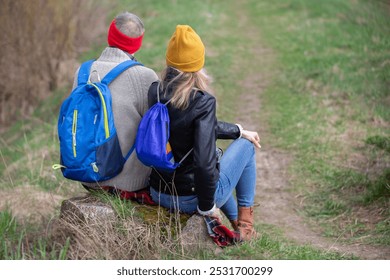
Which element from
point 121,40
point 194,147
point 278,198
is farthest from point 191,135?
point 278,198

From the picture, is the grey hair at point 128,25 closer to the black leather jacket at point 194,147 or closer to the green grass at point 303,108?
the black leather jacket at point 194,147

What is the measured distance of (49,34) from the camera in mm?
11430

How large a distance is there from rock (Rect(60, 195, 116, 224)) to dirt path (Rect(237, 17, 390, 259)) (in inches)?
58.6

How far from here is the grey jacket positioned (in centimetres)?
380

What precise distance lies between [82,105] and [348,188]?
2.94 m

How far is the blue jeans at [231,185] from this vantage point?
384 cm

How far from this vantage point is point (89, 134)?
3648 mm

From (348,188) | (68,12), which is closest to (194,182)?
(348,188)

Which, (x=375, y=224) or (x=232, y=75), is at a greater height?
(x=375, y=224)

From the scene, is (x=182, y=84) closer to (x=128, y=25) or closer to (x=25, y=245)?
(x=128, y=25)

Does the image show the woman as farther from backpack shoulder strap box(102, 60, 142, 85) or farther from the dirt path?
the dirt path

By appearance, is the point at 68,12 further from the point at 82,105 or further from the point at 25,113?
the point at 82,105

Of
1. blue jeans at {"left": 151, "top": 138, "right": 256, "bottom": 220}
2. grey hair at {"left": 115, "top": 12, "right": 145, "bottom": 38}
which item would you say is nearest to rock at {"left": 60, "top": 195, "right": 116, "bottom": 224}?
blue jeans at {"left": 151, "top": 138, "right": 256, "bottom": 220}

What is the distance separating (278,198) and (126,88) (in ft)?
8.31
